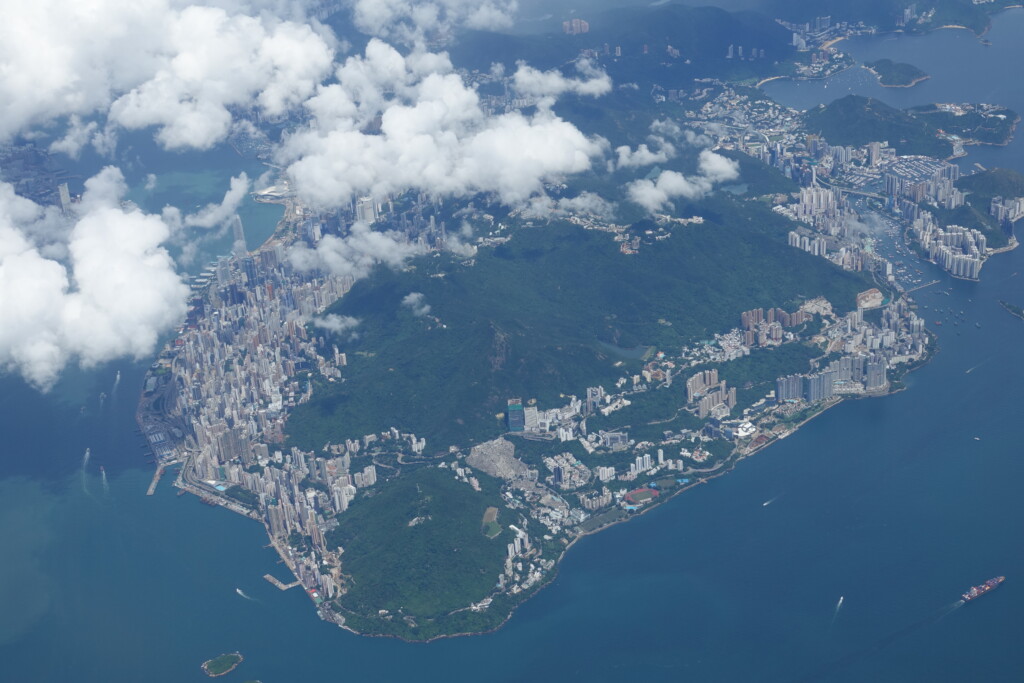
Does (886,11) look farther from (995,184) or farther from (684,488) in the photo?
(684,488)

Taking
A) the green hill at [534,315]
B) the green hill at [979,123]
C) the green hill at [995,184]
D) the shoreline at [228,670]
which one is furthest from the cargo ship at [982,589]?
the green hill at [979,123]

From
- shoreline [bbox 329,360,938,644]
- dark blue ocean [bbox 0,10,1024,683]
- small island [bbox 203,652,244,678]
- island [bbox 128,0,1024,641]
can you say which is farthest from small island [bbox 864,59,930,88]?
small island [bbox 203,652,244,678]

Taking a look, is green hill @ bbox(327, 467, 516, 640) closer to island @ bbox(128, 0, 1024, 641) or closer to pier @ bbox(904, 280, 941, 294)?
island @ bbox(128, 0, 1024, 641)

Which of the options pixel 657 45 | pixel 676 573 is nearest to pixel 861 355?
pixel 676 573

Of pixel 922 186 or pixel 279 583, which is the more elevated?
pixel 922 186

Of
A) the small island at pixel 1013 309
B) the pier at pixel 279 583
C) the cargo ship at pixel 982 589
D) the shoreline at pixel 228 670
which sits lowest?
the pier at pixel 279 583

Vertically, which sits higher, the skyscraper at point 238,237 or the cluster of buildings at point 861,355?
the cluster of buildings at point 861,355

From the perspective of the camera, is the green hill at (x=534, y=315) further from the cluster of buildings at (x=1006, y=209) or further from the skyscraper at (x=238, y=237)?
the cluster of buildings at (x=1006, y=209)

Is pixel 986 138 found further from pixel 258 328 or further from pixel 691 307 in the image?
pixel 258 328
